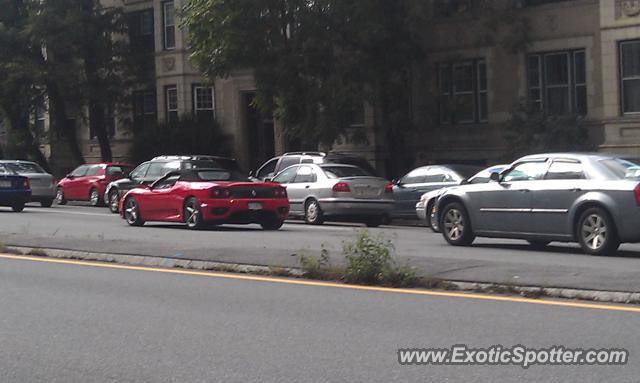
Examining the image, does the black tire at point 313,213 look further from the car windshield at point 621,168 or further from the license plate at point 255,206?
the car windshield at point 621,168

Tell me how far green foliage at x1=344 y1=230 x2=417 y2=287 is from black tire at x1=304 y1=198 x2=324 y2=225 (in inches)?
465

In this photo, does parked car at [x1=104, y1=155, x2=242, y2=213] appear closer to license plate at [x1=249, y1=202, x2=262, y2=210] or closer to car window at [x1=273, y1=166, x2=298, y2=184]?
car window at [x1=273, y1=166, x2=298, y2=184]

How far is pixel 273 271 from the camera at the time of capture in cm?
1374

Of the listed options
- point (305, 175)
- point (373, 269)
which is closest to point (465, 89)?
point (305, 175)

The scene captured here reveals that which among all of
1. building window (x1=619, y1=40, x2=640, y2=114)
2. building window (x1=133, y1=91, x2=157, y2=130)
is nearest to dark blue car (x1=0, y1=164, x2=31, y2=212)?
building window (x1=133, y1=91, x2=157, y2=130)

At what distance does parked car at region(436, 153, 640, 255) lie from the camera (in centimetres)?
1538

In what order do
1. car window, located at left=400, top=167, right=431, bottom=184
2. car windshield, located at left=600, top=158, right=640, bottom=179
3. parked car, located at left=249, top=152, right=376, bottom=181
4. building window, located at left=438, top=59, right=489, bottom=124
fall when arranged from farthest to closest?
building window, located at left=438, top=59, right=489, bottom=124 → parked car, located at left=249, top=152, right=376, bottom=181 → car window, located at left=400, top=167, right=431, bottom=184 → car windshield, located at left=600, top=158, right=640, bottom=179

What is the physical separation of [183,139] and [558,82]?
15.3 meters

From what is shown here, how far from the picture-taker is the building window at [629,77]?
30.0 metres

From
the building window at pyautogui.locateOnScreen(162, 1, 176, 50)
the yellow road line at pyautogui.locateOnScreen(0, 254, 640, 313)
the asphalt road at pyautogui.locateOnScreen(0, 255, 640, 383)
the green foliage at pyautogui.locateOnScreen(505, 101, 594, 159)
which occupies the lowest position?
the asphalt road at pyautogui.locateOnScreen(0, 255, 640, 383)

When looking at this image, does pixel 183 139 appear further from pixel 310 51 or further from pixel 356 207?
pixel 356 207

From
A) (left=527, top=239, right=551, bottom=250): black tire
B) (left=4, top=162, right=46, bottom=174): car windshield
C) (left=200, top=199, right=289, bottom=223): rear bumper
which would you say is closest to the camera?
(left=527, top=239, right=551, bottom=250): black tire

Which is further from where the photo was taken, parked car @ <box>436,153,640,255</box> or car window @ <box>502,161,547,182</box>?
car window @ <box>502,161,547,182</box>

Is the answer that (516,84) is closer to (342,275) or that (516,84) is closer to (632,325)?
(342,275)
